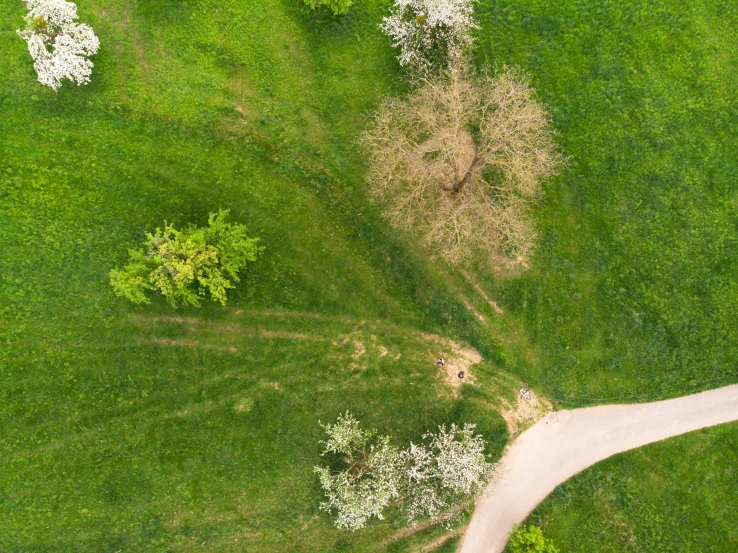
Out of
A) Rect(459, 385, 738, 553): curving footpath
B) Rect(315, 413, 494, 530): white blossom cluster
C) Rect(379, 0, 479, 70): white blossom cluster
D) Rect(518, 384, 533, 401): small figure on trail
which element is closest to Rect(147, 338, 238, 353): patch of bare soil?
Rect(315, 413, 494, 530): white blossom cluster

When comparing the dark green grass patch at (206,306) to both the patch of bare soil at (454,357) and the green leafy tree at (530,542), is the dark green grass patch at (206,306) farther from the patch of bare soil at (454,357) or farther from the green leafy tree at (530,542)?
the green leafy tree at (530,542)

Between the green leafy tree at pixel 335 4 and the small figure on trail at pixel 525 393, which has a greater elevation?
the green leafy tree at pixel 335 4

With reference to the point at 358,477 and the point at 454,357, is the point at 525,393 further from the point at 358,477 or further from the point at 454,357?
the point at 358,477

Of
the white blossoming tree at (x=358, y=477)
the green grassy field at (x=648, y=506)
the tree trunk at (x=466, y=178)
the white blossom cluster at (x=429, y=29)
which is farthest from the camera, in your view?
the green grassy field at (x=648, y=506)

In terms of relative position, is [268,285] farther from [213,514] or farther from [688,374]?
[688,374]

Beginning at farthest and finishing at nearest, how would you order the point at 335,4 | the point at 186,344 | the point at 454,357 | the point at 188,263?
the point at 454,357
the point at 335,4
the point at 186,344
the point at 188,263

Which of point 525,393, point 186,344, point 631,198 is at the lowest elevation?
point 186,344

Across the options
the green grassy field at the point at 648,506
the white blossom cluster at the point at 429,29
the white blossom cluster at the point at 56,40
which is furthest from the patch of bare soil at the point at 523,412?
the white blossom cluster at the point at 56,40

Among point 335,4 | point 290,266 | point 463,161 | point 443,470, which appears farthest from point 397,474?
point 335,4
